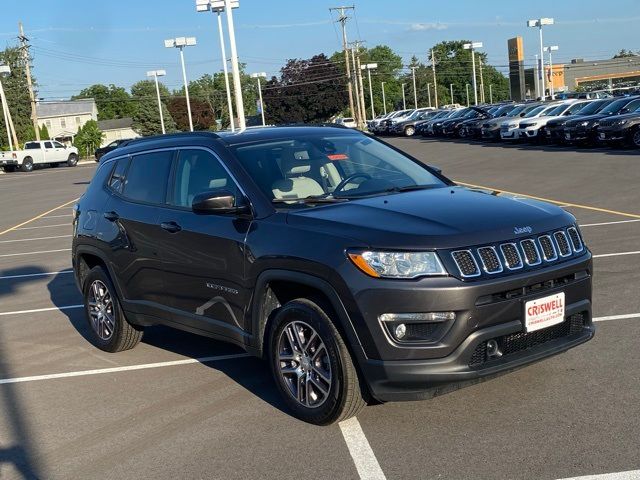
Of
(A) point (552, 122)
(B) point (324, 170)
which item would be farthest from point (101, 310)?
(A) point (552, 122)

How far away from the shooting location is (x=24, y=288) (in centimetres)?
1077

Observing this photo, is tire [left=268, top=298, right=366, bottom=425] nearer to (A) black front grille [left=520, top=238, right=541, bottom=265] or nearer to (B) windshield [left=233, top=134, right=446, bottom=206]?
(B) windshield [left=233, top=134, right=446, bottom=206]

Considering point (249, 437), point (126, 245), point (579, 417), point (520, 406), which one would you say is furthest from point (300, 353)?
point (126, 245)

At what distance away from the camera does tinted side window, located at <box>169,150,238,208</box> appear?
18.3 feet

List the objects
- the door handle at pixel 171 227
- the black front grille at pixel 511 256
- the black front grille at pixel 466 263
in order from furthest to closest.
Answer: the door handle at pixel 171 227, the black front grille at pixel 511 256, the black front grille at pixel 466 263

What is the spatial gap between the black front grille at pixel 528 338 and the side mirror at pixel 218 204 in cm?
183

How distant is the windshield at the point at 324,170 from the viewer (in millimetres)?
5402

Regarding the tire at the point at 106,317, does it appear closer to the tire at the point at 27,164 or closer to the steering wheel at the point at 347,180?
the steering wheel at the point at 347,180

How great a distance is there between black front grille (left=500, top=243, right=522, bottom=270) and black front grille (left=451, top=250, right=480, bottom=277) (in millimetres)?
216

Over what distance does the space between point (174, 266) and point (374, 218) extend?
1.88 m

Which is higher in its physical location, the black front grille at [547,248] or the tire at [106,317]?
the black front grille at [547,248]

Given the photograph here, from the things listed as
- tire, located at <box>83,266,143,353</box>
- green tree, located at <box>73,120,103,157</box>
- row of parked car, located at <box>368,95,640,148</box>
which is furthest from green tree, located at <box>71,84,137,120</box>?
tire, located at <box>83,266,143,353</box>

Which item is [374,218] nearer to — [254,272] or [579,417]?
[254,272]

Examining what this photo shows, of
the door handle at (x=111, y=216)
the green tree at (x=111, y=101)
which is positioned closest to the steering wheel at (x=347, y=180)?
the door handle at (x=111, y=216)
